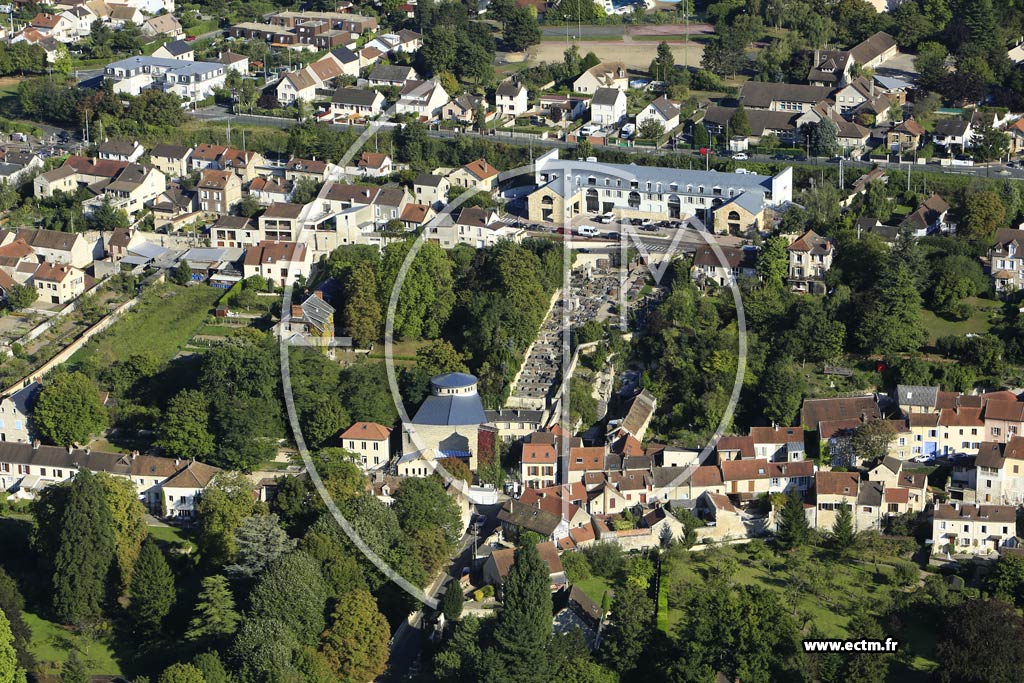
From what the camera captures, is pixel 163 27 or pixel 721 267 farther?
pixel 163 27

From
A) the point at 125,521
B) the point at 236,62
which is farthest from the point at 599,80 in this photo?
the point at 125,521

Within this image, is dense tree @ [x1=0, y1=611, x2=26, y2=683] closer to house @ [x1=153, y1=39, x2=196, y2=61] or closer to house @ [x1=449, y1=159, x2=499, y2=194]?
house @ [x1=449, y1=159, x2=499, y2=194]

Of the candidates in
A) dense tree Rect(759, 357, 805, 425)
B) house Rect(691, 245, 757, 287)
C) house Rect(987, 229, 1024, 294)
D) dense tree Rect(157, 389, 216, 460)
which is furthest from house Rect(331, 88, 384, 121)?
house Rect(987, 229, 1024, 294)

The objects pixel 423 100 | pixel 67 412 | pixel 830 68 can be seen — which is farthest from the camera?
pixel 830 68

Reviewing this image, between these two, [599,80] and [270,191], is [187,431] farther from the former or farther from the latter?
[599,80]

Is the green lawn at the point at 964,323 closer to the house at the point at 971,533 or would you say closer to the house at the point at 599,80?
the house at the point at 971,533

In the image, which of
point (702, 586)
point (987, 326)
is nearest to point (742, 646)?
point (702, 586)
